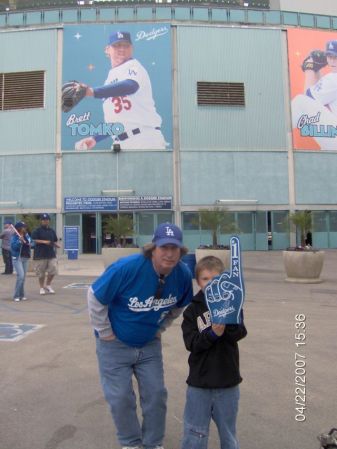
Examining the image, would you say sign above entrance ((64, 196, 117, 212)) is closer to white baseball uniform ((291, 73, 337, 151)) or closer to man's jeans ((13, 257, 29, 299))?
white baseball uniform ((291, 73, 337, 151))

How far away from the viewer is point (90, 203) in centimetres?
3031

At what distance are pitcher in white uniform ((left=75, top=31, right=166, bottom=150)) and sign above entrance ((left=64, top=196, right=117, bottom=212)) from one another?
11.8ft

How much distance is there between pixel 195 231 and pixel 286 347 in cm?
2496

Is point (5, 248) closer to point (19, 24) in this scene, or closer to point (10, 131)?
point (10, 131)

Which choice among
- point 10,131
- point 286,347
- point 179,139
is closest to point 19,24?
point 10,131

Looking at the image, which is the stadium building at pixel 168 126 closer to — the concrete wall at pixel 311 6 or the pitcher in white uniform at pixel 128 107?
the pitcher in white uniform at pixel 128 107

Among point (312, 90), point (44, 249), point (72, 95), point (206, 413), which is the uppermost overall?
point (312, 90)

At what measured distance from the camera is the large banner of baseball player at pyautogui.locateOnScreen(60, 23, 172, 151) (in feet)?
100

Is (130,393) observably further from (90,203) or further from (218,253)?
(90,203)

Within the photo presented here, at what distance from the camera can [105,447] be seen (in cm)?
315

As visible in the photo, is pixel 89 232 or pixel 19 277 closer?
pixel 19 277

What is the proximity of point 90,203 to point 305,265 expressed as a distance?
20201mm

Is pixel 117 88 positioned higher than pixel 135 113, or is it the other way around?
pixel 117 88
